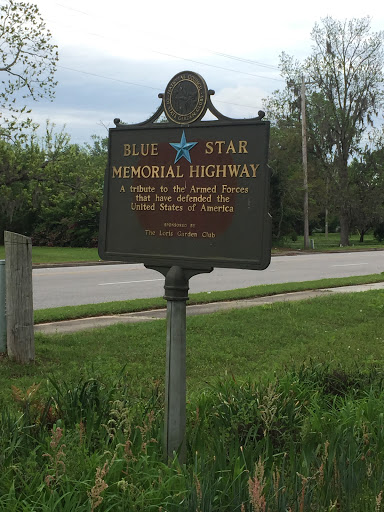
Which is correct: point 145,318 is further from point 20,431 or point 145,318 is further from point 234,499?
point 234,499

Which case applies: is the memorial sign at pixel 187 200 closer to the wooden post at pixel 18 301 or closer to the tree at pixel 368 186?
the wooden post at pixel 18 301

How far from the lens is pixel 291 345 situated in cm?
849

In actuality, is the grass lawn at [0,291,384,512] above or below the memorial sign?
below

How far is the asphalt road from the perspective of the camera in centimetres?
1430

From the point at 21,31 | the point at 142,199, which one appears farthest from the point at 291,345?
the point at 21,31

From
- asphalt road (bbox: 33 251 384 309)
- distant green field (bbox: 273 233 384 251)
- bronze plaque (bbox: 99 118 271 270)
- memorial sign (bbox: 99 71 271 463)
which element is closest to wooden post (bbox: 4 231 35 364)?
bronze plaque (bbox: 99 118 271 270)

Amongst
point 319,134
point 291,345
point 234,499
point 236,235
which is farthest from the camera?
point 319,134

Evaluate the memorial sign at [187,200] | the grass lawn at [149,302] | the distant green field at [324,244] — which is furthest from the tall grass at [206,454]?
the distant green field at [324,244]

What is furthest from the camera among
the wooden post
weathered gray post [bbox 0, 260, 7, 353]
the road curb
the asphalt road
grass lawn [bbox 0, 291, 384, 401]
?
the asphalt road

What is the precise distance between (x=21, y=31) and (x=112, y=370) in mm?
19408

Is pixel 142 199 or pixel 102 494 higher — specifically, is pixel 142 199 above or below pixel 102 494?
above

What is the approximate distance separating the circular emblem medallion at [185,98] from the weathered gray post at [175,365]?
0.90 m

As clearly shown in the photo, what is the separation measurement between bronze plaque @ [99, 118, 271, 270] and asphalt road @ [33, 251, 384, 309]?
8.68 meters

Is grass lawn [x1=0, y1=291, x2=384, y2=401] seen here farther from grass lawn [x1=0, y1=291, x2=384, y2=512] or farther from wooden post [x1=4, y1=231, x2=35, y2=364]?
wooden post [x1=4, y1=231, x2=35, y2=364]
